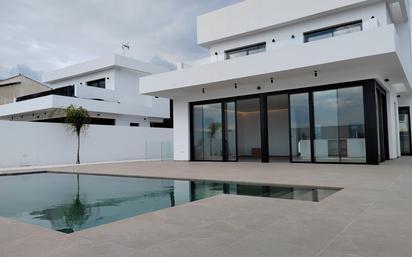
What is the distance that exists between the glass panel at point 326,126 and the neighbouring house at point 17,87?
92.4 feet

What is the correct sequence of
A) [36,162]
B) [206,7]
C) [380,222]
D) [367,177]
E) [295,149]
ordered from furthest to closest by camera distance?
[206,7], [36,162], [295,149], [367,177], [380,222]

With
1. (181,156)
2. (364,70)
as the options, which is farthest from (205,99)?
(364,70)

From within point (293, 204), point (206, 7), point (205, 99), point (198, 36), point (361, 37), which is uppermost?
point (206, 7)

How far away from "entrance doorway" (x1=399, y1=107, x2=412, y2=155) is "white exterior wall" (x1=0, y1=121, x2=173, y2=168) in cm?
1299

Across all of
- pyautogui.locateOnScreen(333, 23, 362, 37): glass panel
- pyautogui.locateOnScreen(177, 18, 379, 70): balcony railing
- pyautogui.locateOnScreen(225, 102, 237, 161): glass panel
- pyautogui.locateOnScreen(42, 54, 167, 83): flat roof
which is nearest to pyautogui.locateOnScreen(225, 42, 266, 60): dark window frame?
pyautogui.locateOnScreen(177, 18, 379, 70): balcony railing

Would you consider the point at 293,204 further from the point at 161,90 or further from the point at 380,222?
the point at 161,90

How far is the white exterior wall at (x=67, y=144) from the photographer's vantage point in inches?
595

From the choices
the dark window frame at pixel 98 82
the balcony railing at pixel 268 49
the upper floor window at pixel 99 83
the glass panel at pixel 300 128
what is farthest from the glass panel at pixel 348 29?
the upper floor window at pixel 99 83

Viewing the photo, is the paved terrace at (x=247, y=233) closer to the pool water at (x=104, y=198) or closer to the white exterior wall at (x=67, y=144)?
Answer: the pool water at (x=104, y=198)

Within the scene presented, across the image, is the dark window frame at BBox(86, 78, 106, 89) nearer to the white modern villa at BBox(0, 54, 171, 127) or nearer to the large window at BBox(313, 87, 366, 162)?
the white modern villa at BBox(0, 54, 171, 127)

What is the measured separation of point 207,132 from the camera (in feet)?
50.5

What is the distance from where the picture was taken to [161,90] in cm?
1466

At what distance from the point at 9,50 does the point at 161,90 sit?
59.1ft

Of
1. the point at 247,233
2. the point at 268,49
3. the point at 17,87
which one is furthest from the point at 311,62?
the point at 17,87
